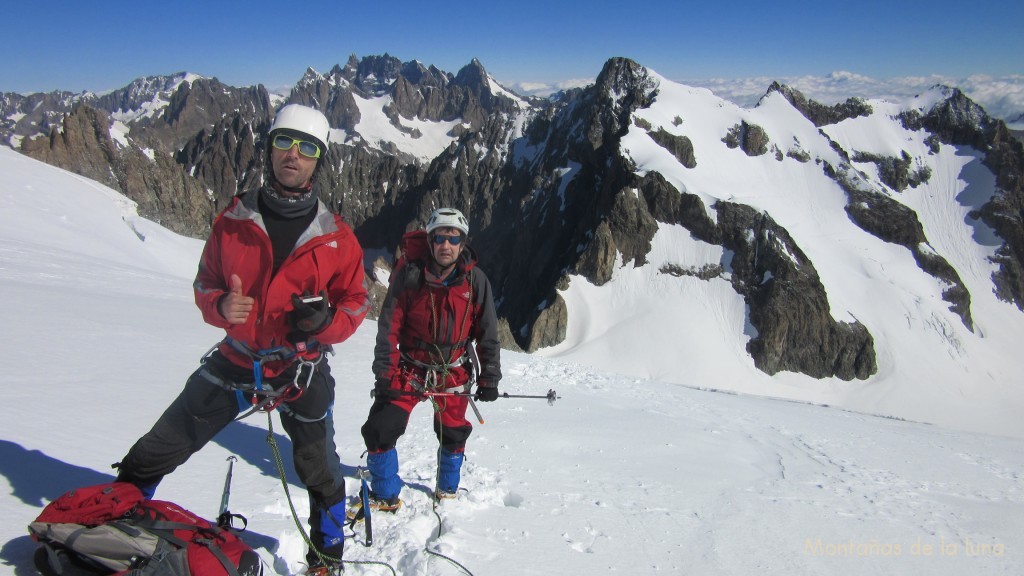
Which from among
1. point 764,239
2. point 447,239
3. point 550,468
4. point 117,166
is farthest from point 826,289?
point 117,166

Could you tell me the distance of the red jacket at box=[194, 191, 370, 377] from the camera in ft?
11.5

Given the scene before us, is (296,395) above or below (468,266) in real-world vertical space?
below

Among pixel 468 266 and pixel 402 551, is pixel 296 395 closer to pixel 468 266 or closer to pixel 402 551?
pixel 402 551

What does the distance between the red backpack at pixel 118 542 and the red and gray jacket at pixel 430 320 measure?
209cm

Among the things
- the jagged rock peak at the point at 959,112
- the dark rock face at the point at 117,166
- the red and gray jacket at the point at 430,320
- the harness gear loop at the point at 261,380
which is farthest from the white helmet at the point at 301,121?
the jagged rock peak at the point at 959,112

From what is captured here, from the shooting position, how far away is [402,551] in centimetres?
436

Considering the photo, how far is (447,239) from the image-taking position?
16.1ft

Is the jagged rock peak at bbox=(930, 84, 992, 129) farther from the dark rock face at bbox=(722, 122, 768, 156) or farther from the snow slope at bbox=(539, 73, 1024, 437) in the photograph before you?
the dark rock face at bbox=(722, 122, 768, 156)

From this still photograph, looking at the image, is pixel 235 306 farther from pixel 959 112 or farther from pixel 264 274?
pixel 959 112

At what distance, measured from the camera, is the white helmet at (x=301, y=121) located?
12.1ft

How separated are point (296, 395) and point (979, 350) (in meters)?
84.8

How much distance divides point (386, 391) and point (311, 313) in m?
1.83

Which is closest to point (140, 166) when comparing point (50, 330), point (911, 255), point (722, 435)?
point (50, 330)

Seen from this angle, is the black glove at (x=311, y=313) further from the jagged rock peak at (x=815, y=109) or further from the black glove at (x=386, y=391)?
the jagged rock peak at (x=815, y=109)
